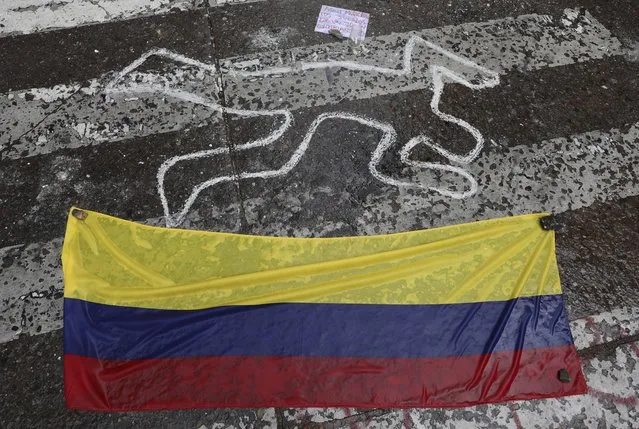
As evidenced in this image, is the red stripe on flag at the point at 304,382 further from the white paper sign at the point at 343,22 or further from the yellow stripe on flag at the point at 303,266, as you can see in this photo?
the white paper sign at the point at 343,22

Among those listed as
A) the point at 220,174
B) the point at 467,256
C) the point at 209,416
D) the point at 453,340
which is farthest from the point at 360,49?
the point at 209,416

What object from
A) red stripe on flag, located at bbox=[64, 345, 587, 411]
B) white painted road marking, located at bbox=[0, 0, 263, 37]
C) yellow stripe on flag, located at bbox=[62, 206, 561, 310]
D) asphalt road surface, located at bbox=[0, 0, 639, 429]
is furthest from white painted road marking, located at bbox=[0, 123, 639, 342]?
white painted road marking, located at bbox=[0, 0, 263, 37]

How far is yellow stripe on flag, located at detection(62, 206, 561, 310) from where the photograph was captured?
2.37 metres

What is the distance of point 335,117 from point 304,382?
1.58 metres

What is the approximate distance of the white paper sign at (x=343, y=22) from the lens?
341 cm

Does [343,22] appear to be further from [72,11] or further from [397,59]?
[72,11]

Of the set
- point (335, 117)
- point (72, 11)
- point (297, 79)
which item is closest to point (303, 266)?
point (335, 117)

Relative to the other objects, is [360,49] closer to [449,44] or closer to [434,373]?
[449,44]

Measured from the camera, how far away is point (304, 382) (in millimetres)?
2205

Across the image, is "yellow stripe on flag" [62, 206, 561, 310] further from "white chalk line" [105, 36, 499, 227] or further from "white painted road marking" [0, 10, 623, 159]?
"white painted road marking" [0, 10, 623, 159]

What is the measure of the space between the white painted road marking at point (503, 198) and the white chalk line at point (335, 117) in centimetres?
11

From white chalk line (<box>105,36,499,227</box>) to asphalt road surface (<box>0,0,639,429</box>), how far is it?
0.04ft

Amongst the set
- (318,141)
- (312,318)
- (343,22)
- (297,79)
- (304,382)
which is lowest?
(304,382)

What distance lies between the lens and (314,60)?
3270 millimetres
